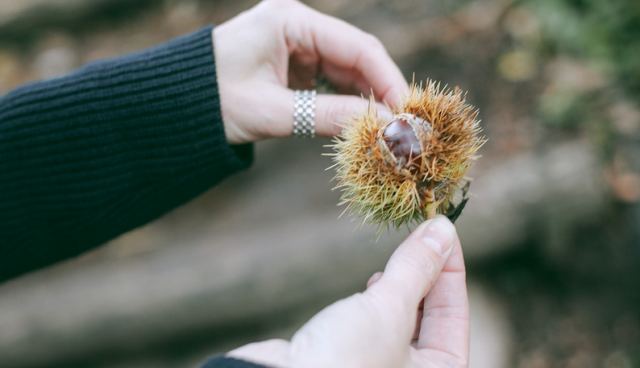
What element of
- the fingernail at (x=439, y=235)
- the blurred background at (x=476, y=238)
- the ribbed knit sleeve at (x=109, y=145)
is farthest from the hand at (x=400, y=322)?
the blurred background at (x=476, y=238)

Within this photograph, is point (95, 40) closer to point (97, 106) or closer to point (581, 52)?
point (97, 106)

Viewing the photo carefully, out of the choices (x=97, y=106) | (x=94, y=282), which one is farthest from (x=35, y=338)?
(x=97, y=106)

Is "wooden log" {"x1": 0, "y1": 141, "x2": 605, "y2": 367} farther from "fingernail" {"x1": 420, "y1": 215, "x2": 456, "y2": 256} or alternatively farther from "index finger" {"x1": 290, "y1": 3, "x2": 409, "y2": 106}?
"fingernail" {"x1": 420, "y1": 215, "x2": 456, "y2": 256}

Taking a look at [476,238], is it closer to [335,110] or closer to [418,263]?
[335,110]

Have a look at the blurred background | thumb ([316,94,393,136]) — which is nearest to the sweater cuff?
thumb ([316,94,393,136])

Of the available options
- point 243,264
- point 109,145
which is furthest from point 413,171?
point 243,264
